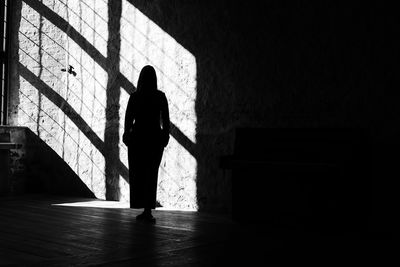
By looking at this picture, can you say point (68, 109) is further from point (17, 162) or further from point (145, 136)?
point (145, 136)

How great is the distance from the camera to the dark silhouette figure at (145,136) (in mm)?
5680

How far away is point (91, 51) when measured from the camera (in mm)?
8266

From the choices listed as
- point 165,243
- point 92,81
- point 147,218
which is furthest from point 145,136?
point 92,81

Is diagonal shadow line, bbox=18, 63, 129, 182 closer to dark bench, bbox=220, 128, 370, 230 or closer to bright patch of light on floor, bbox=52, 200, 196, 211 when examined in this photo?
bright patch of light on floor, bbox=52, 200, 196, 211

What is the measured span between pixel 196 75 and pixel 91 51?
6.40 feet

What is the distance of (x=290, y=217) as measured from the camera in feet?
18.4

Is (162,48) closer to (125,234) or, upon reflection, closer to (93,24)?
(93,24)

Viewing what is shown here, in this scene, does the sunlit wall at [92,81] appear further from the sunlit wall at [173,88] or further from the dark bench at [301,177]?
the dark bench at [301,177]

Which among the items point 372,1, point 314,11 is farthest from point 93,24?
point 372,1

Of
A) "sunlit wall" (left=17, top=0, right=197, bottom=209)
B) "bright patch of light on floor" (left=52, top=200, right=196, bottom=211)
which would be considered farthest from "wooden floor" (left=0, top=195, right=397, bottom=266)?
"sunlit wall" (left=17, top=0, right=197, bottom=209)

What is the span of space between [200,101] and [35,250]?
343 cm

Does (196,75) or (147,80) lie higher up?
(196,75)

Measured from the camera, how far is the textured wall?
5.94m

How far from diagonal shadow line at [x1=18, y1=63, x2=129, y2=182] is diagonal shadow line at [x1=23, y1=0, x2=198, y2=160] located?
0.40 m
